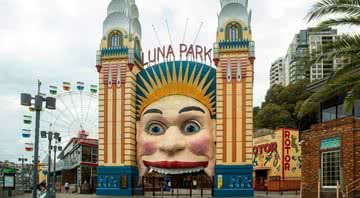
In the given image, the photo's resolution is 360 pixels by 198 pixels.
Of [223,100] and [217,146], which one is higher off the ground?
[223,100]

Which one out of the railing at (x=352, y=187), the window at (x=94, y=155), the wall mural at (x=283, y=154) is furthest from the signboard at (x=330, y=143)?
the window at (x=94, y=155)

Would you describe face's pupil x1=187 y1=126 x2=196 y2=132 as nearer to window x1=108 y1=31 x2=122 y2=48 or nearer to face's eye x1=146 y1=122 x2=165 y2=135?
face's eye x1=146 y1=122 x2=165 y2=135

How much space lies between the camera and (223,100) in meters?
42.4

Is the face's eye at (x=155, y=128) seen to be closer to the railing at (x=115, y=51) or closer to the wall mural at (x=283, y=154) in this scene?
the railing at (x=115, y=51)

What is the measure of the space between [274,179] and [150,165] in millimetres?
15320

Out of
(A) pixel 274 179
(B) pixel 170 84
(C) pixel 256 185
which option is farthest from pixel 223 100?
(C) pixel 256 185

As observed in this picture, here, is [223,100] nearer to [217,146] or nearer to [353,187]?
[217,146]

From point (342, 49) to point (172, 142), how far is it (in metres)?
25.9

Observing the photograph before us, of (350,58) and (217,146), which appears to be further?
(217,146)

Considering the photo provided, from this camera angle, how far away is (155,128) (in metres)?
43.5

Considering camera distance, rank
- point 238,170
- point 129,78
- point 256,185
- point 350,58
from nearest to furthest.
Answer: point 350,58
point 238,170
point 129,78
point 256,185

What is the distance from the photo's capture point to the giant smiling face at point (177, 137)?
139ft

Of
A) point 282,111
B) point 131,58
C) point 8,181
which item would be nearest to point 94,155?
point 131,58

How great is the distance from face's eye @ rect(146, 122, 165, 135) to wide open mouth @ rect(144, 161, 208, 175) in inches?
92.0
